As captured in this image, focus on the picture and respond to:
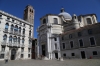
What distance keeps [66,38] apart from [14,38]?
20.6 metres

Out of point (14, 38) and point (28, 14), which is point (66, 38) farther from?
point (28, 14)

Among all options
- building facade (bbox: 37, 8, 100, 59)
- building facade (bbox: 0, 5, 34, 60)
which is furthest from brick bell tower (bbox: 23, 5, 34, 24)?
building facade (bbox: 0, 5, 34, 60)

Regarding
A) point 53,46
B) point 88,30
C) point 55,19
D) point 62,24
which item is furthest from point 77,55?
point 55,19

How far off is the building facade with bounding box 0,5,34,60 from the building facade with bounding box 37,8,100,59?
19.8 ft

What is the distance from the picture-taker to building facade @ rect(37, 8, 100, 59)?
2356cm

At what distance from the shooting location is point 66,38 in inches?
1133

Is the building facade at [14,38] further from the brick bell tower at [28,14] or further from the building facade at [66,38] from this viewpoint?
the brick bell tower at [28,14]

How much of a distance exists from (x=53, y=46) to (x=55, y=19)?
548 inches

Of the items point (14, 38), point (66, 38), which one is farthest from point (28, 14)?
point (66, 38)

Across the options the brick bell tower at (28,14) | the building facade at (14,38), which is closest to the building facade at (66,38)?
the building facade at (14,38)

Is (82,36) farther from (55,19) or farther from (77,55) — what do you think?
(55,19)

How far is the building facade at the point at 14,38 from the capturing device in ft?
95.9

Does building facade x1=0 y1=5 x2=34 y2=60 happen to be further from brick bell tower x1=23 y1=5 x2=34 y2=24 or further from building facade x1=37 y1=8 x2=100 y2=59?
brick bell tower x1=23 y1=5 x2=34 y2=24

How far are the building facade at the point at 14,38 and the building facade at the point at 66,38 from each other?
6029 millimetres
